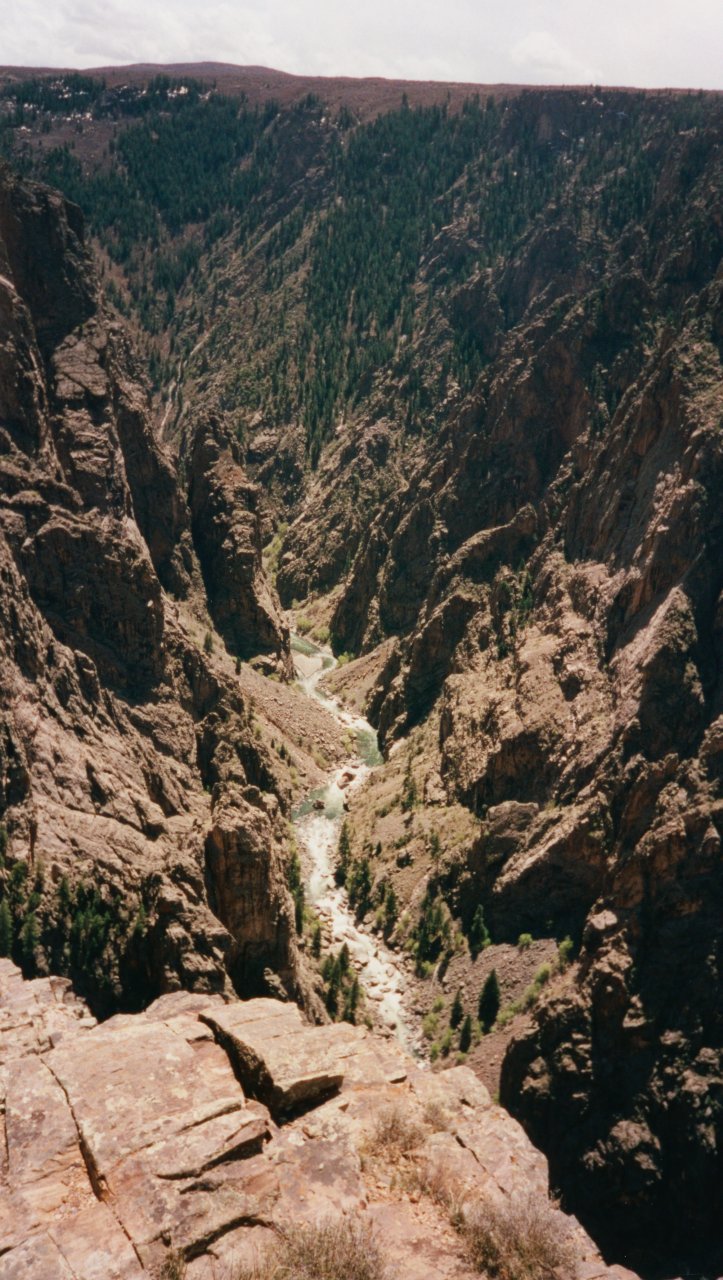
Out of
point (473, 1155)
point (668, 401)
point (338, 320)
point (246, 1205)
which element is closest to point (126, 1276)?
point (246, 1205)

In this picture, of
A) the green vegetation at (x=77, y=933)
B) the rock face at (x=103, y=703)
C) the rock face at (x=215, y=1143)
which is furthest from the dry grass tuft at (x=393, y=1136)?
the green vegetation at (x=77, y=933)

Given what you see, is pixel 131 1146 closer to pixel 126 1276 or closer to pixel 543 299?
pixel 126 1276

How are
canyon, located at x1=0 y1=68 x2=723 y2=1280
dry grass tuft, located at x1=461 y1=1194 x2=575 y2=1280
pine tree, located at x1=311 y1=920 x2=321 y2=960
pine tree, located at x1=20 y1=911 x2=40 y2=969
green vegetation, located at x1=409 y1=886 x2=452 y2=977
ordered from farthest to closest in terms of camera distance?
green vegetation, located at x1=409 y1=886 x2=452 y2=977
pine tree, located at x1=311 y1=920 x2=321 y2=960
pine tree, located at x1=20 y1=911 x2=40 y2=969
canyon, located at x1=0 y1=68 x2=723 y2=1280
dry grass tuft, located at x1=461 y1=1194 x2=575 y2=1280

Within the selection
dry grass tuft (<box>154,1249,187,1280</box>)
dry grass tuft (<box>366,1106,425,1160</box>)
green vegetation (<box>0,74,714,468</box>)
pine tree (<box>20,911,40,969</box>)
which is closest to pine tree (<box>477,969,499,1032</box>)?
pine tree (<box>20,911,40,969</box>)

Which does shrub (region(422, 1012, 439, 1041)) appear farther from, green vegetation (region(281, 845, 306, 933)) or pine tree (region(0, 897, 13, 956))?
pine tree (region(0, 897, 13, 956))

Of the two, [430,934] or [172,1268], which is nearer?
[172,1268]

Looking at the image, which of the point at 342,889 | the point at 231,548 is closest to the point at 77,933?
the point at 342,889

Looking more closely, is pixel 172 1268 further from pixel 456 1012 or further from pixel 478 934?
pixel 478 934
